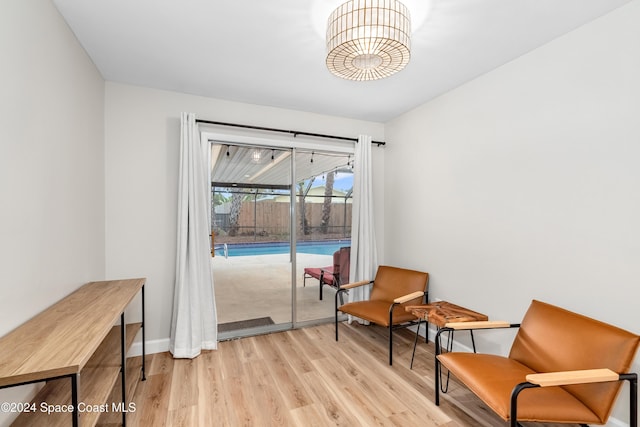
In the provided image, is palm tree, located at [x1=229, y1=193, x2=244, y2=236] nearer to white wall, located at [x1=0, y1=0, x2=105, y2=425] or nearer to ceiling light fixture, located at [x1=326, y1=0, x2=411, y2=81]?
white wall, located at [x1=0, y1=0, x2=105, y2=425]

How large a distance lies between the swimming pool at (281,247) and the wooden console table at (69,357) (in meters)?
1.56

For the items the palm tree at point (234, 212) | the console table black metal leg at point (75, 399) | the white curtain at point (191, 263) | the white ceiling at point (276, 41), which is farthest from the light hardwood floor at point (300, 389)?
the white ceiling at point (276, 41)

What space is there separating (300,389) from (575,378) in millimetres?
1754

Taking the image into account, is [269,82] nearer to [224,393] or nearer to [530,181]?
[530,181]

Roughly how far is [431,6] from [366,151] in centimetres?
201

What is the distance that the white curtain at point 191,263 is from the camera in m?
2.79

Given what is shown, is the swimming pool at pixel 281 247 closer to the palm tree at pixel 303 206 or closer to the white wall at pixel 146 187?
the palm tree at pixel 303 206

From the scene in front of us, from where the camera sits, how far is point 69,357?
108 cm

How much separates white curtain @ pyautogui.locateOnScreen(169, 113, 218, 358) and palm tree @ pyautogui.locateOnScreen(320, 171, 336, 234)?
147 cm

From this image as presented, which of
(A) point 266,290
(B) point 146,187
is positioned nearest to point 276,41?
(B) point 146,187

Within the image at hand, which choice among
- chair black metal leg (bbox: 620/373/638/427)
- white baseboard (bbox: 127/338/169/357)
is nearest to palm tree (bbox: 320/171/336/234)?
white baseboard (bbox: 127/338/169/357)

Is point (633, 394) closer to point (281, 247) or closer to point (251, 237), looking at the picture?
point (281, 247)

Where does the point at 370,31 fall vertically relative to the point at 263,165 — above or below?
above

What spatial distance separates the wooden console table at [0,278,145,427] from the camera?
1002 millimetres
